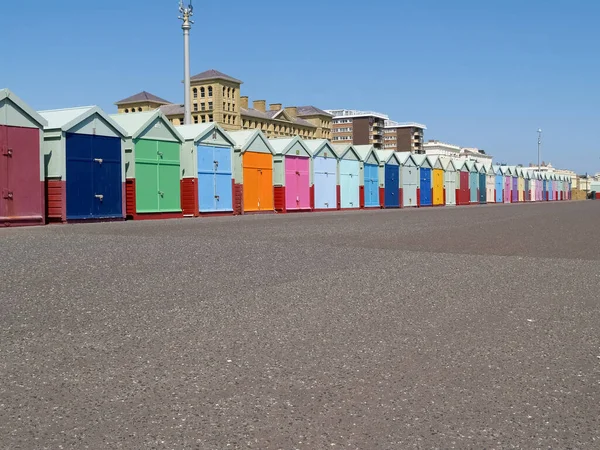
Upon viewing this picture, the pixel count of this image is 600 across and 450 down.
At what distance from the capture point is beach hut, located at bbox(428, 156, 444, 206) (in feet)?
173

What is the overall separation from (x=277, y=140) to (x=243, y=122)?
336 feet

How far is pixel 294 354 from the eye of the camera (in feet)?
16.5

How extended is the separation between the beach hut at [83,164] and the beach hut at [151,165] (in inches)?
32.5

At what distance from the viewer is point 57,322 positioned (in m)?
5.96

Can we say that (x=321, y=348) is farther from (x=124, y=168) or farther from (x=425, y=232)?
(x=124, y=168)

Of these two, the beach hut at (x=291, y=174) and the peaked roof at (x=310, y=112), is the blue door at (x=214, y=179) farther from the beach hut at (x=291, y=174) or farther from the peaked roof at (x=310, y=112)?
the peaked roof at (x=310, y=112)

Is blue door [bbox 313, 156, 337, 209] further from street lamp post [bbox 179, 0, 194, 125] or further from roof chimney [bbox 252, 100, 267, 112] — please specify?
roof chimney [bbox 252, 100, 267, 112]

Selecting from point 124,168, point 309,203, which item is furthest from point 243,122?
point 124,168

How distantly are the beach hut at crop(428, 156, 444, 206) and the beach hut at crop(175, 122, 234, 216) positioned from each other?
25.6 meters

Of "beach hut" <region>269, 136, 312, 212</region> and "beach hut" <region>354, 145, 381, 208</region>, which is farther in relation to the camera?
"beach hut" <region>354, 145, 381, 208</region>

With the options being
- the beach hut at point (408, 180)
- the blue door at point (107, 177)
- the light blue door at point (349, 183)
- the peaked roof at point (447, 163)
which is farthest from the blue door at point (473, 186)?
the blue door at point (107, 177)

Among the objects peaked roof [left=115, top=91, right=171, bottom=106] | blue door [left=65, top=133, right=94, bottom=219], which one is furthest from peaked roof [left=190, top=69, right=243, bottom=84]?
blue door [left=65, top=133, right=94, bottom=219]

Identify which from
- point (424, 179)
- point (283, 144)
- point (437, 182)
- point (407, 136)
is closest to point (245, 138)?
point (283, 144)

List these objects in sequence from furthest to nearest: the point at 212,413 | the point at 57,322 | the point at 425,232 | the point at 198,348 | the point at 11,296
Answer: the point at 425,232, the point at 11,296, the point at 57,322, the point at 198,348, the point at 212,413
